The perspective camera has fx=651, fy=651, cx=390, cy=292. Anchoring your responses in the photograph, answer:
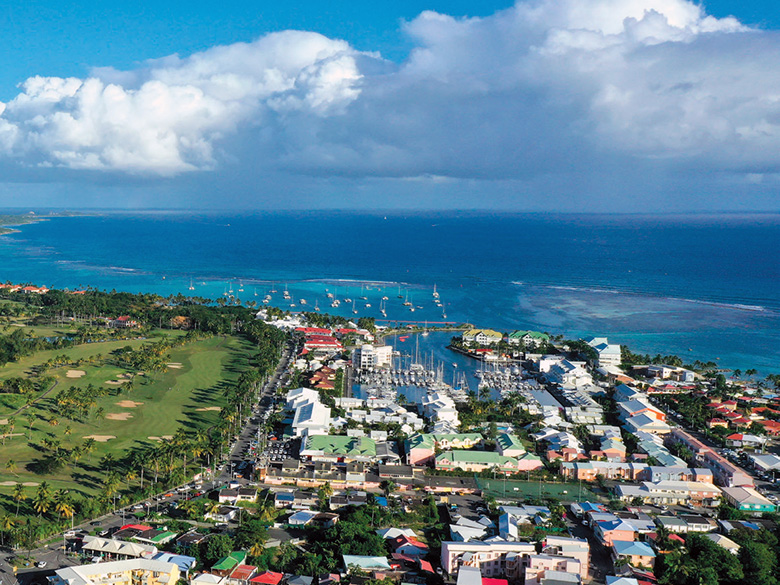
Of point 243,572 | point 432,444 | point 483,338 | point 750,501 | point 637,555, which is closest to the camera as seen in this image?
point 243,572

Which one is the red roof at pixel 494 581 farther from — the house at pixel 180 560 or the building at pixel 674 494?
the building at pixel 674 494

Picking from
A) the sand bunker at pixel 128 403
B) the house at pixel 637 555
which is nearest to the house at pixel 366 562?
the house at pixel 637 555

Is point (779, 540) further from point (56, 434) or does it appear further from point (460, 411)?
point (56, 434)

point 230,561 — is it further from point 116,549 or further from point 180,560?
point 116,549

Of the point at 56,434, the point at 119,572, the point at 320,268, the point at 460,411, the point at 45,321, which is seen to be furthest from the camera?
the point at 320,268

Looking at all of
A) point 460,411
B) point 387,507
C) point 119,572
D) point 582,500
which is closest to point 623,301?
point 460,411

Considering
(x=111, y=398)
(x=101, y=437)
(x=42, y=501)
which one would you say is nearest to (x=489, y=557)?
(x=42, y=501)
